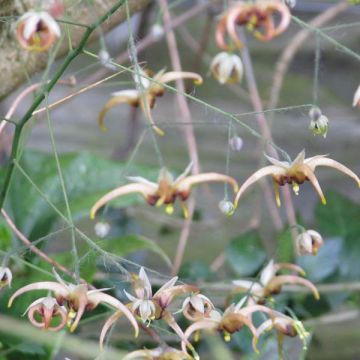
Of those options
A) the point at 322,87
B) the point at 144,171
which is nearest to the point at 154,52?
the point at 322,87

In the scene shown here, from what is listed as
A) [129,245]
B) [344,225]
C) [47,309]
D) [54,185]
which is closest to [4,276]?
[47,309]

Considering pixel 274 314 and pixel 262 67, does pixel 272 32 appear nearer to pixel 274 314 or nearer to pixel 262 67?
pixel 274 314

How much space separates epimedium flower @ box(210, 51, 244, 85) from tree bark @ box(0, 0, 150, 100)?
6.5 inches

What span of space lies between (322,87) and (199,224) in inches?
17.1

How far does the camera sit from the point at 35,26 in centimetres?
69

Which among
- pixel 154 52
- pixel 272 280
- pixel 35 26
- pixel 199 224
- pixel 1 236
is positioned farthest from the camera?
pixel 154 52

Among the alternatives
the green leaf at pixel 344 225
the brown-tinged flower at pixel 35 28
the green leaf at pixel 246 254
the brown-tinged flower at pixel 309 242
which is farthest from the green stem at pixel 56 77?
the green leaf at pixel 344 225

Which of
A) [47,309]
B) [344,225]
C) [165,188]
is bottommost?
[47,309]

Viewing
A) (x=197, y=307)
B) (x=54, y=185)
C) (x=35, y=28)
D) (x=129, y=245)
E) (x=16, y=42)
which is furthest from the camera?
(x=54, y=185)

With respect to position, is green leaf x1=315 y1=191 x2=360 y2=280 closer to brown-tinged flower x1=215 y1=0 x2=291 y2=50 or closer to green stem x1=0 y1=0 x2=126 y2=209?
green stem x1=0 y1=0 x2=126 y2=209

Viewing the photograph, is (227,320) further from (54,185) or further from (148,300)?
(54,185)

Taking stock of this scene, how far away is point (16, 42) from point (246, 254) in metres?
0.67

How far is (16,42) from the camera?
1011 mm

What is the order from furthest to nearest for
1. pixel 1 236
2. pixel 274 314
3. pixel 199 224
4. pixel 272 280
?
pixel 199 224, pixel 1 236, pixel 272 280, pixel 274 314
